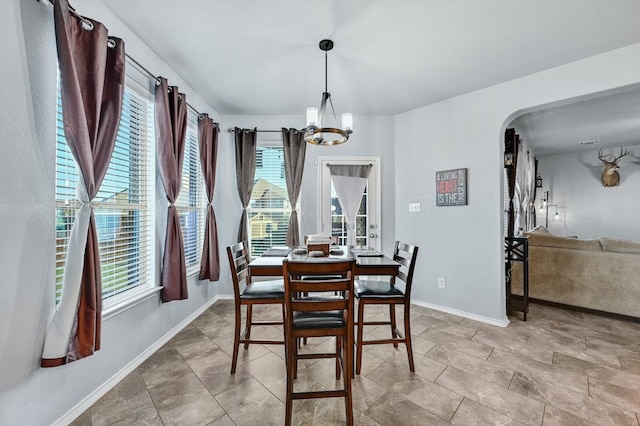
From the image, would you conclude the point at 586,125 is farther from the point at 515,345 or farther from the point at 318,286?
the point at 318,286

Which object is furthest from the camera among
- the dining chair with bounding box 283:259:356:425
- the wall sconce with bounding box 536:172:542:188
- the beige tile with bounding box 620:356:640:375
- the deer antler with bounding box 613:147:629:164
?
the wall sconce with bounding box 536:172:542:188

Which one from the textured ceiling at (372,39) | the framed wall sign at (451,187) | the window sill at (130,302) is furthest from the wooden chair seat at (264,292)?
the framed wall sign at (451,187)

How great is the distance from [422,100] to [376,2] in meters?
1.85

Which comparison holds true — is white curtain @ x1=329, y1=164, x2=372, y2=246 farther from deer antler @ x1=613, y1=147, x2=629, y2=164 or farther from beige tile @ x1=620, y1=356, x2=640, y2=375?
deer antler @ x1=613, y1=147, x2=629, y2=164

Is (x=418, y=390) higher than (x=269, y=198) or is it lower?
lower

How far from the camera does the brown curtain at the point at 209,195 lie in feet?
10.4

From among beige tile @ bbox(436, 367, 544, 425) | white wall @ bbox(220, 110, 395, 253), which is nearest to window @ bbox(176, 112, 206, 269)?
white wall @ bbox(220, 110, 395, 253)

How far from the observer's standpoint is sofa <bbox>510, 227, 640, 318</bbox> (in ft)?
9.64

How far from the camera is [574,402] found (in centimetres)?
170

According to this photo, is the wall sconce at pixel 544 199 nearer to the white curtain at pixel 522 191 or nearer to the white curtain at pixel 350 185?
the white curtain at pixel 522 191

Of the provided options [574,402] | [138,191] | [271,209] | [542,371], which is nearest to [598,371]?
[542,371]

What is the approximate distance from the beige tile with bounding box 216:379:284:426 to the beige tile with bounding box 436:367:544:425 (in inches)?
45.9

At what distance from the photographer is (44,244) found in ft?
4.77

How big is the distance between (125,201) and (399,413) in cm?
250
